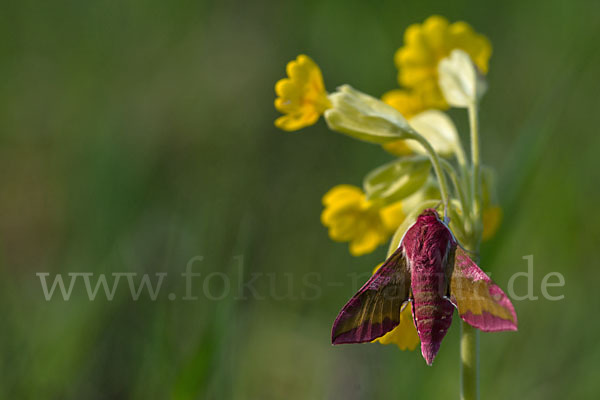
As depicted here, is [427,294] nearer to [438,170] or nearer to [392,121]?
[438,170]

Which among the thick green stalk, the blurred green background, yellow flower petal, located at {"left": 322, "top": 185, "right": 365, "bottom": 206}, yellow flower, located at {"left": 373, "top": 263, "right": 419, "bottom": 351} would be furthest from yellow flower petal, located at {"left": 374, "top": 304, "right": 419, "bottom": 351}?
yellow flower petal, located at {"left": 322, "top": 185, "right": 365, "bottom": 206}

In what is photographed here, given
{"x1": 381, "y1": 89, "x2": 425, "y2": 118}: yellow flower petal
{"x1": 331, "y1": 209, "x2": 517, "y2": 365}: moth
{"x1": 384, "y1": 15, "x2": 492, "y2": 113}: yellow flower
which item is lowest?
{"x1": 331, "y1": 209, "x2": 517, "y2": 365}: moth

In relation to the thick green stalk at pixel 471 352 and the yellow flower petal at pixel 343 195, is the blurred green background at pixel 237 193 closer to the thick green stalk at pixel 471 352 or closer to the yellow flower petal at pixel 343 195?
the yellow flower petal at pixel 343 195

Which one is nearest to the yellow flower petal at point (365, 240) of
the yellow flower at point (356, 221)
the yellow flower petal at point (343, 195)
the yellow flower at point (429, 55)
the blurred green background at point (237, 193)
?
the yellow flower at point (356, 221)

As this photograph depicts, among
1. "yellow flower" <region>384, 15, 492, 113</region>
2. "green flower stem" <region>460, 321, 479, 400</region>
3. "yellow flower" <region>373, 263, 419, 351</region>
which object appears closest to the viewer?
"green flower stem" <region>460, 321, 479, 400</region>

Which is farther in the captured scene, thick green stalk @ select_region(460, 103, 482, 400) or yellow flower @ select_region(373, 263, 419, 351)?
yellow flower @ select_region(373, 263, 419, 351)

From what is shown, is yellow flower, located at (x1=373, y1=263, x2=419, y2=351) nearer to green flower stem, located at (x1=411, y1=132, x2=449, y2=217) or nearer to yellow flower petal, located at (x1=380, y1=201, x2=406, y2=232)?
green flower stem, located at (x1=411, y1=132, x2=449, y2=217)

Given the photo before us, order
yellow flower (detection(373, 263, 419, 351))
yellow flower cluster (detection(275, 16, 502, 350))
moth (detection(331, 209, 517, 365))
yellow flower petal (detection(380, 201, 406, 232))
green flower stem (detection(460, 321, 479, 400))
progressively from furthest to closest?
yellow flower petal (detection(380, 201, 406, 232)) < yellow flower cluster (detection(275, 16, 502, 350)) < yellow flower (detection(373, 263, 419, 351)) < green flower stem (detection(460, 321, 479, 400)) < moth (detection(331, 209, 517, 365))
